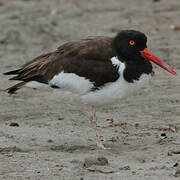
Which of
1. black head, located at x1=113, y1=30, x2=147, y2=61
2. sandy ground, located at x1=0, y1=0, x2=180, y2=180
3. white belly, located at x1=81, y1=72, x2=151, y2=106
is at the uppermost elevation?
black head, located at x1=113, y1=30, x2=147, y2=61

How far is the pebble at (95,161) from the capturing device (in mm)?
6430

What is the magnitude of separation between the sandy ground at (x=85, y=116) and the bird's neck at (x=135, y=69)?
0.92 meters

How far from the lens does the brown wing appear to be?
731 cm

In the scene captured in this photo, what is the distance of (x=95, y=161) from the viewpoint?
647 cm

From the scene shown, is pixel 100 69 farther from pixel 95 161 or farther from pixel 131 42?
pixel 95 161

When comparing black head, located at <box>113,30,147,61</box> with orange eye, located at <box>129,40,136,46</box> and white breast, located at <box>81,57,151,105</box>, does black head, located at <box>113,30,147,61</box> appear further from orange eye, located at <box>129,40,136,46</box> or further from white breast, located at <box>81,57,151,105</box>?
white breast, located at <box>81,57,151,105</box>

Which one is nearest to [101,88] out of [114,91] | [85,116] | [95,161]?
[114,91]

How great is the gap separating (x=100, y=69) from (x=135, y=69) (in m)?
0.45

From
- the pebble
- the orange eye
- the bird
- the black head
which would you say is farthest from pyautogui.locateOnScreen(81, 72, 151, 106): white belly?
the pebble

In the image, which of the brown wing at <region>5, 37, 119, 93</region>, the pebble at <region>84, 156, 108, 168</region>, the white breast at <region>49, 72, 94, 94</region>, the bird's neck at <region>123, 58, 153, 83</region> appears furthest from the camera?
the white breast at <region>49, 72, 94, 94</region>

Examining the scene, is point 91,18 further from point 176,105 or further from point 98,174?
point 98,174

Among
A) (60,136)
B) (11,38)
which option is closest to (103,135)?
(60,136)

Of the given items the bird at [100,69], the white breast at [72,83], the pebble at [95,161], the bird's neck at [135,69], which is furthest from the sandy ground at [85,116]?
the bird's neck at [135,69]

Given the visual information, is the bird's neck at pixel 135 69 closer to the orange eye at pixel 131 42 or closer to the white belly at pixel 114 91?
the white belly at pixel 114 91
